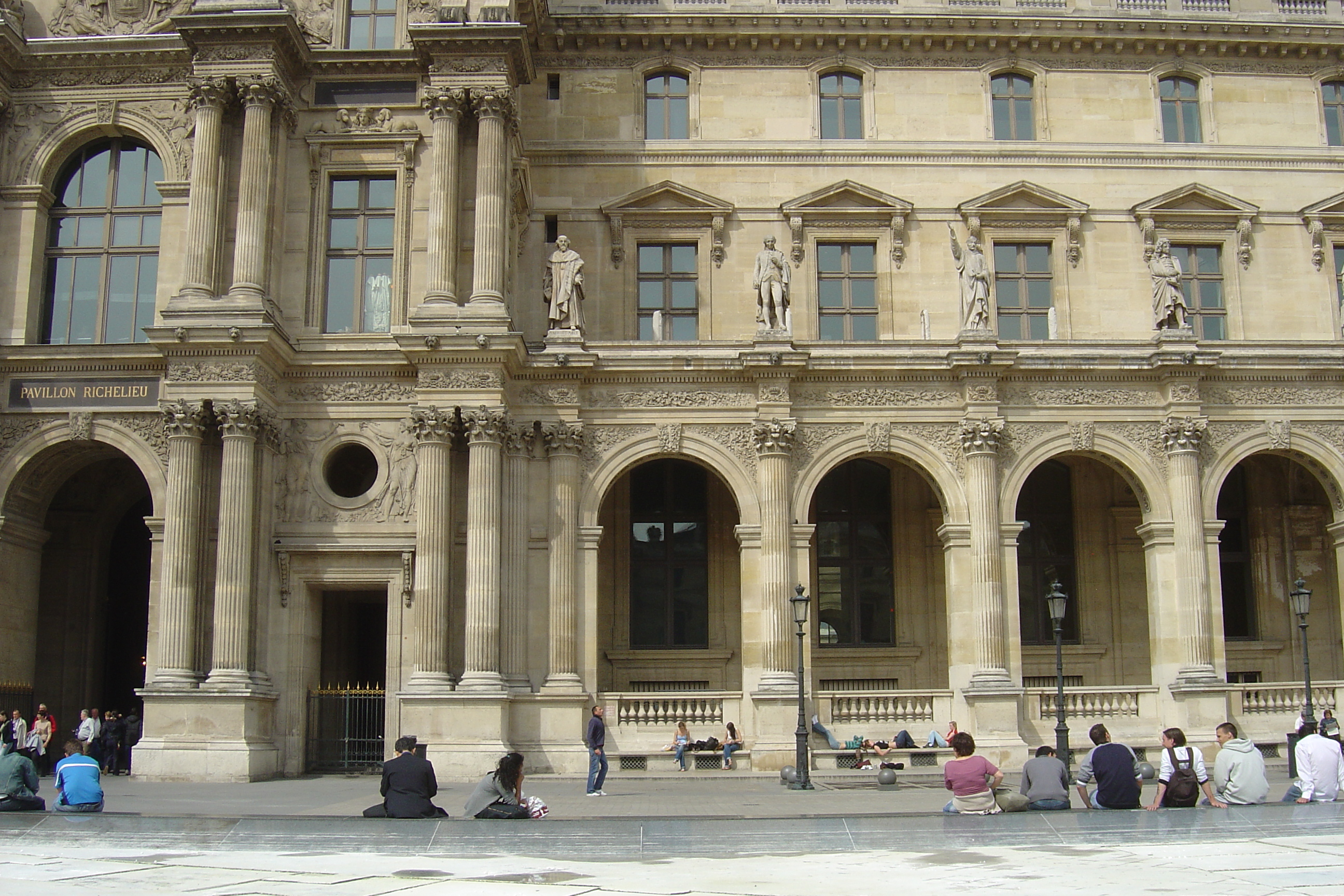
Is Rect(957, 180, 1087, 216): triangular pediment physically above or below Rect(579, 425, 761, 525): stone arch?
above

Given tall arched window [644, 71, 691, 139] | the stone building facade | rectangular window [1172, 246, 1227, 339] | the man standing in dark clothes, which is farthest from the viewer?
tall arched window [644, 71, 691, 139]

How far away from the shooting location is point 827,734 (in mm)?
27625

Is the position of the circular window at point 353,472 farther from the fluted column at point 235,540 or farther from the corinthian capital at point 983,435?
the corinthian capital at point 983,435

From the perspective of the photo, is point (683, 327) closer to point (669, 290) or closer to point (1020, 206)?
point (669, 290)

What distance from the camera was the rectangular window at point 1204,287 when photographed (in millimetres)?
32781

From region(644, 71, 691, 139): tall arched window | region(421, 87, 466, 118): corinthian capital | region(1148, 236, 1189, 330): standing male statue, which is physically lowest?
region(1148, 236, 1189, 330): standing male statue

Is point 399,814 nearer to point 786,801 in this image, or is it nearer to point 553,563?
point 786,801

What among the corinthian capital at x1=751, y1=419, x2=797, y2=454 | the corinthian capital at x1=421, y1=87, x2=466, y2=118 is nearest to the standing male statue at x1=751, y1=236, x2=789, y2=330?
the corinthian capital at x1=751, y1=419, x2=797, y2=454

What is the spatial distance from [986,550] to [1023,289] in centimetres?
762

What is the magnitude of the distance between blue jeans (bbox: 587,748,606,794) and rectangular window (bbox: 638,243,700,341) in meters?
12.0

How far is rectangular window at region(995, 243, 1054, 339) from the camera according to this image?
32.7 meters

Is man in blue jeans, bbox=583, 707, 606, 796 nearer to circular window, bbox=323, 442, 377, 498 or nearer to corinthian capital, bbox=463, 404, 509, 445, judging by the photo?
corinthian capital, bbox=463, 404, 509, 445

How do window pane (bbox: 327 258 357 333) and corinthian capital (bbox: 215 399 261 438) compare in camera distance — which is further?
window pane (bbox: 327 258 357 333)

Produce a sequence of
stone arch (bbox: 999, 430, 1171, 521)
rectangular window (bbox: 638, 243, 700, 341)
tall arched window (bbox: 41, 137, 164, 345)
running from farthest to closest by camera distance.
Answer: rectangular window (bbox: 638, 243, 700, 341), tall arched window (bbox: 41, 137, 164, 345), stone arch (bbox: 999, 430, 1171, 521)
